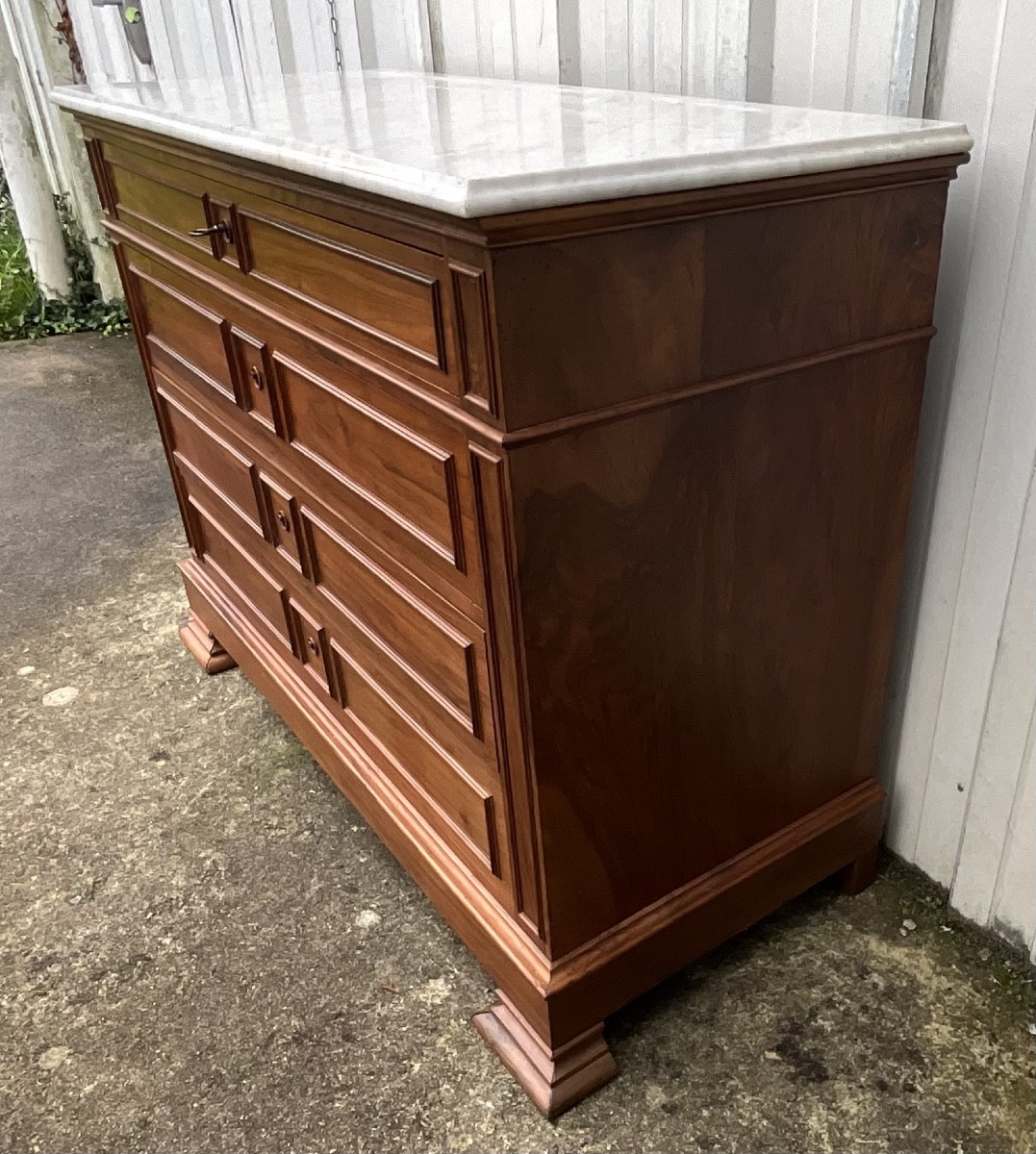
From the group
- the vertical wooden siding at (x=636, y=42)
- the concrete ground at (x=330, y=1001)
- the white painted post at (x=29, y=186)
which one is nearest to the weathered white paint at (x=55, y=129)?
the white painted post at (x=29, y=186)

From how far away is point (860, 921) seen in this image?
5.64 feet

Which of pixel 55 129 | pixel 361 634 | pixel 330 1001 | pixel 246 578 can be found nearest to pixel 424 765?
pixel 361 634

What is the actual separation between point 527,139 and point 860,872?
129cm

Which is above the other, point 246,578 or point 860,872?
point 246,578

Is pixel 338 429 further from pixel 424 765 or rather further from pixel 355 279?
pixel 424 765

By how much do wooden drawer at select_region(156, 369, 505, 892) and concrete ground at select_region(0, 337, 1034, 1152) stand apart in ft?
0.98

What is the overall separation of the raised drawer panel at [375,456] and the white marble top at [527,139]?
30cm

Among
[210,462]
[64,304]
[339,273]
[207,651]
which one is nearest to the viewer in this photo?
[339,273]

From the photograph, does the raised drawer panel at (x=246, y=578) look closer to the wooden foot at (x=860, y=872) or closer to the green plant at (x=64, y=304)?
the wooden foot at (x=860, y=872)

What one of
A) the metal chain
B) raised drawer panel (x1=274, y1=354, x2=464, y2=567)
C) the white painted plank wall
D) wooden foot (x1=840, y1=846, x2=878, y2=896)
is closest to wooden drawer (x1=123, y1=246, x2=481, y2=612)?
raised drawer panel (x1=274, y1=354, x2=464, y2=567)

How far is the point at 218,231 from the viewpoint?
1528 millimetres

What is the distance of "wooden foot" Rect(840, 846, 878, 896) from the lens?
5.68 feet

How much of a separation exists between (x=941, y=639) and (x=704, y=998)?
0.66 meters

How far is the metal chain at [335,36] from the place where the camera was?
2.22 meters
